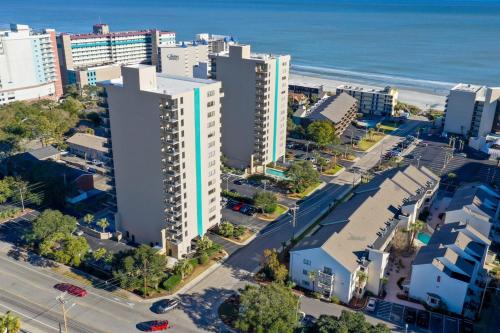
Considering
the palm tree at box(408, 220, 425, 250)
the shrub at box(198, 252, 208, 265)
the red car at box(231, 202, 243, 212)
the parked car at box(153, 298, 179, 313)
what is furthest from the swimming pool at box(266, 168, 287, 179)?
the parked car at box(153, 298, 179, 313)

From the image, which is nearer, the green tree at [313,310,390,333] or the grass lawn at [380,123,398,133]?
the green tree at [313,310,390,333]

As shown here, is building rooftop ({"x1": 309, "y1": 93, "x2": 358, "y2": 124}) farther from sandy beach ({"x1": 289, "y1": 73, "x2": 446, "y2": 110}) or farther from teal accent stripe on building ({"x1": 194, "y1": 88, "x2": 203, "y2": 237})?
teal accent stripe on building ({"x1": 194, "y1": 88, "x2": 203, "y2": 237})

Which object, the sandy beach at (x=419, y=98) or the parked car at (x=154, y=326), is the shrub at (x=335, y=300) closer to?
the parked car at (x=154, y=326)

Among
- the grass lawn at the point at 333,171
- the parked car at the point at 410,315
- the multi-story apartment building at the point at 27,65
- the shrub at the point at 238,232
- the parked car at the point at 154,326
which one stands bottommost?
the parked car at the point at 410,315

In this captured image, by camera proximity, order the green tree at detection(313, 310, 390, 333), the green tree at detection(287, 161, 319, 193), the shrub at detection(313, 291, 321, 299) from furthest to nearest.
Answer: the green tree at detection(287, 161, 319, 193) → the shrub at detection(313, 291, 321, 299) → the green tree at detection(313, 310, 390, 333)

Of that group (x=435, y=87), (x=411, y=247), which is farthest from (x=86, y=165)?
(x=435, y=87)

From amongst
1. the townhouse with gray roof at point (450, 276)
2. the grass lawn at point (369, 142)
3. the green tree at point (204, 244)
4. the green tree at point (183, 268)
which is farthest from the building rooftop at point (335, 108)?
the green tree at point (183, 268)
